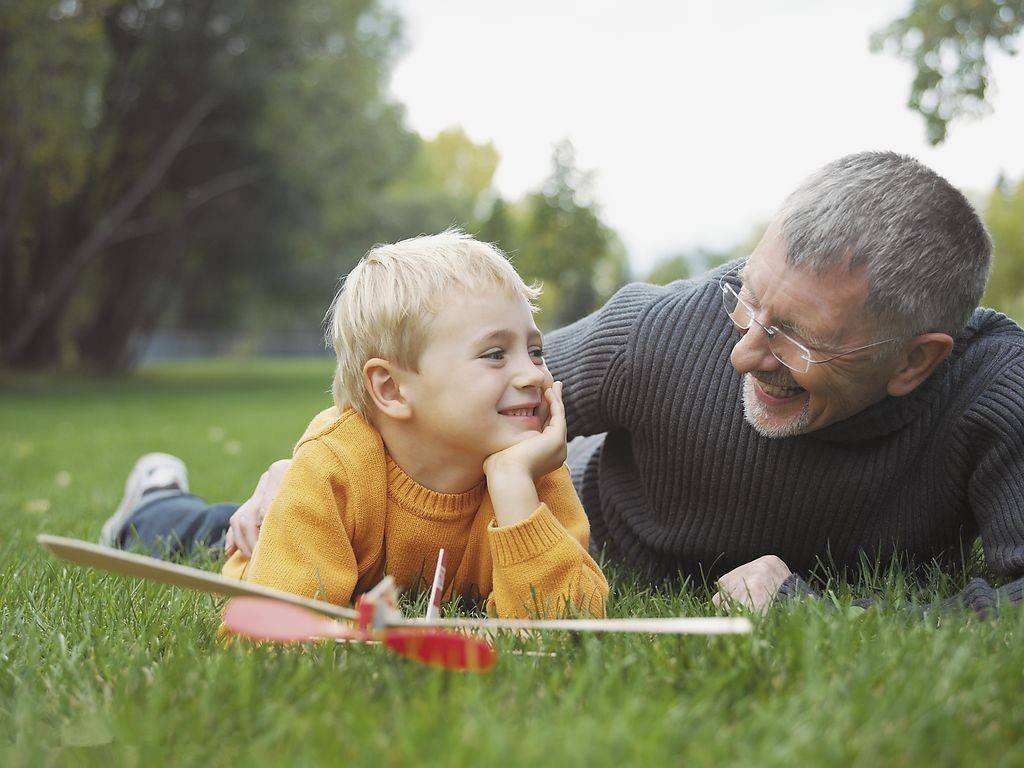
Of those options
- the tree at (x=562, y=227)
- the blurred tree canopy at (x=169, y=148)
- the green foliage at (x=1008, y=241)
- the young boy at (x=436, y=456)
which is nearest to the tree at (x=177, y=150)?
the blurred tree canopy at (x=169, y=148)

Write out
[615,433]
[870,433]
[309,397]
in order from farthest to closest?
1. [309,397]
2. [615,433]
3. [870,433]

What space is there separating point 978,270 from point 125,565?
224 centimetres

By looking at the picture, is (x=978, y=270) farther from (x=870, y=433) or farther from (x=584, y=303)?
(x=584, y=303)

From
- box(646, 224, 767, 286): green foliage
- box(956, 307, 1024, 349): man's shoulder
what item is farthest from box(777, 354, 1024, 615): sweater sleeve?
box(646, 224, 767, 286): green foliage

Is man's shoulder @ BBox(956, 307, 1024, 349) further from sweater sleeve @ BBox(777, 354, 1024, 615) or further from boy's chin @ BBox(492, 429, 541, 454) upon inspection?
boy's chin @ BBox(492, 429, 541, 454)

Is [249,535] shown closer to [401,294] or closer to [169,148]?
[401,294]

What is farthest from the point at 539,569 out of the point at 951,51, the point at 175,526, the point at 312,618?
the point at 951,51

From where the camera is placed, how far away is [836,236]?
258 cm

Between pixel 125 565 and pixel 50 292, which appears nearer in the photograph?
pixel 125 565

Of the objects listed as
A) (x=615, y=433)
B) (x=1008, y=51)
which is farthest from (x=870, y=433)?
(x=1008, y=51)

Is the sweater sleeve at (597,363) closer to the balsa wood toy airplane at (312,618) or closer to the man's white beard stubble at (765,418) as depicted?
the man's white beard stubble at (765,418)

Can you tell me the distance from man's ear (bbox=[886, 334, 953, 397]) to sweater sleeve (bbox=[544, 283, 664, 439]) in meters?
0.80

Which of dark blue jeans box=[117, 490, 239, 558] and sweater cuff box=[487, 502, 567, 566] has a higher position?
sweater cuff box=[487, 502, 567, 566]

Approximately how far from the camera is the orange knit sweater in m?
2.52
